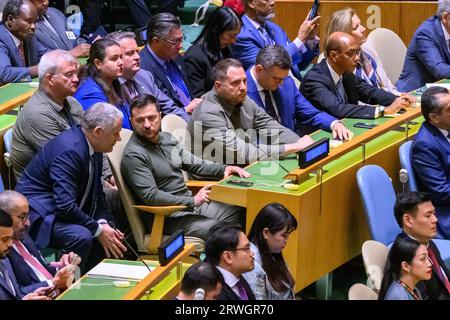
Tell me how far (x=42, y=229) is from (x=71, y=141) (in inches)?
14.7

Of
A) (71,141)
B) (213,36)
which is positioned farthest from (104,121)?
(213,36)

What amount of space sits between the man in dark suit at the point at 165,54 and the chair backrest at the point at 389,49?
1.52 m

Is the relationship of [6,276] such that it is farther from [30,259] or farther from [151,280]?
[151,280]

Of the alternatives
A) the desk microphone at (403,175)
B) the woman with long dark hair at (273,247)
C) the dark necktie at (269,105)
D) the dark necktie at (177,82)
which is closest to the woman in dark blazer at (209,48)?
the dark necktie at (177,82)

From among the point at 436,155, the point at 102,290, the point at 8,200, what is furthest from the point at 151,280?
the point at 436,155

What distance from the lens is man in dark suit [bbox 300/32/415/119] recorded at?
18.7 ft

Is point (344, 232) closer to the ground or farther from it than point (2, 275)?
closer to the ground

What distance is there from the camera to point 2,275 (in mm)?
3893

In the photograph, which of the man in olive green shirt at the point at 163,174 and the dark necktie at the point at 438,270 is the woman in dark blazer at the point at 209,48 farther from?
the dark necktie at the point at 438,270

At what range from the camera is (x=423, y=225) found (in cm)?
445

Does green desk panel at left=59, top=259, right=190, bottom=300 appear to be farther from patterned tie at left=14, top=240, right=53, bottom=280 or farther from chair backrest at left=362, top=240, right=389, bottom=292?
chair backrest at left=362, top=240, right=389, bottom=292

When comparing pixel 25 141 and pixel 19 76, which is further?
pixel 19 76

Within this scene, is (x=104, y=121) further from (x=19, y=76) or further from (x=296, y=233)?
(x=19, y=76)

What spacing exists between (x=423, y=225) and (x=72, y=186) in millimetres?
1404
